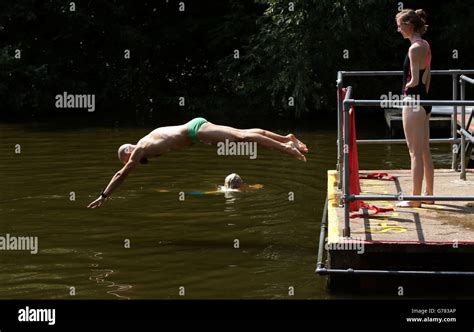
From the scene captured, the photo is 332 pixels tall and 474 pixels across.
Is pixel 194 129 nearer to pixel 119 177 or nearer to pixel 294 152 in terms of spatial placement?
pixel 119 177

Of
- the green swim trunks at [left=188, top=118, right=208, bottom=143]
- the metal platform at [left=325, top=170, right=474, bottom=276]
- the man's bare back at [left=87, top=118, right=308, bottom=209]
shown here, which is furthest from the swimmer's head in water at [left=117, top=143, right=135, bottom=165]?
the metal platform at [left=325, top=170, right=474, bottom=276]

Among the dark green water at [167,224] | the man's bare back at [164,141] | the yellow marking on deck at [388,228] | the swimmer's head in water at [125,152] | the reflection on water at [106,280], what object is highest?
the man's bare back at [164,141]

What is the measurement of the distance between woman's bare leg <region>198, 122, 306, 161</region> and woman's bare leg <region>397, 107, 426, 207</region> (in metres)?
1.53

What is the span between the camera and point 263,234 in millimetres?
13586

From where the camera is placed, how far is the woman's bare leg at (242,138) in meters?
12.1

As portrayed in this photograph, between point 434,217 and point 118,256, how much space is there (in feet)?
12.9

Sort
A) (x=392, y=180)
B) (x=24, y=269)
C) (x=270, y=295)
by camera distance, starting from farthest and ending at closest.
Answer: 1. (x=392, y=180)
2. (x=24, y=269)
3. (x=270, y=295)

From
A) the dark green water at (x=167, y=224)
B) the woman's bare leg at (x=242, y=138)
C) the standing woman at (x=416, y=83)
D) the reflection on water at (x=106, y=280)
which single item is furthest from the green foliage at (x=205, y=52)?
the reflection on water at (x=106, y=280)

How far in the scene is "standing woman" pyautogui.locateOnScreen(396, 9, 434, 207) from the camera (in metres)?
10.7

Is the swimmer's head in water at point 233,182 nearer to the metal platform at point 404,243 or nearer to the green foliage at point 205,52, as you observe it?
the metal platform at point 404,243

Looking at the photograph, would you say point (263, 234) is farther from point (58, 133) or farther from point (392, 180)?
point (58, 133)

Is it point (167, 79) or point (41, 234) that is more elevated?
point (167, 79)

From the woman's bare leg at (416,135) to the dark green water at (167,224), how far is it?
1.53 m

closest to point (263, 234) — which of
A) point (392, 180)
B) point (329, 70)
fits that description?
point (392, 180)
